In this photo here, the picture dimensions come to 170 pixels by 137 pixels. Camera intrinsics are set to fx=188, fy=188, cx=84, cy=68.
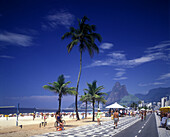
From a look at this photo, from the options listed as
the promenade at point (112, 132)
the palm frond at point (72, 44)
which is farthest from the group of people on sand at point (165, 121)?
the palm frond at point (72, 44)

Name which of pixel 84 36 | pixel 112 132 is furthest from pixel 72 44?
pixel 112 132

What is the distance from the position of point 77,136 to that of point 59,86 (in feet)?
37.1

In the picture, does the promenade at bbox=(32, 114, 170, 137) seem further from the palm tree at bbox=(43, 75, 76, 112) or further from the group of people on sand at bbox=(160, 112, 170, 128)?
the palm tree at bbox=(43, 75, 76, 112)

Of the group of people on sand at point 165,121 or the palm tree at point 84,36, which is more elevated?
the palm tree at point 84,36

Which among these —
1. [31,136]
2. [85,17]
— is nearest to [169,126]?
[31,136]

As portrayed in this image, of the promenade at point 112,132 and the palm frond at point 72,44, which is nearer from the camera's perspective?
the promenade at point 112,132

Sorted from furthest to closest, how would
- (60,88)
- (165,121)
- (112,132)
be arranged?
(60,88), (165,121), (112,132)

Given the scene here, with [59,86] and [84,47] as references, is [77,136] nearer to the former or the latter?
[59,86]

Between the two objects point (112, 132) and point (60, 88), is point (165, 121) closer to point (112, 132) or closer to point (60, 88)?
point (112, 132)

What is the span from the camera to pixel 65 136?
11.7m

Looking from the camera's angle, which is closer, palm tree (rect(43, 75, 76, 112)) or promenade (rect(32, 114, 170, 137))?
promenade (rect(32, 114, 170, 137))

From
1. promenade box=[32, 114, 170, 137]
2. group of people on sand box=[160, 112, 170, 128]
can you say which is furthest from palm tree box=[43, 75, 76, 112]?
group of people on sand box=[160, 112, 170, 128]

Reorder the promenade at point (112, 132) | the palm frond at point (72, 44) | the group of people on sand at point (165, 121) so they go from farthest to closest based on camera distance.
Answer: the palm frond at point (72, 44), the group of people on sand at point (165, 121), the promenade at point (112, 132)

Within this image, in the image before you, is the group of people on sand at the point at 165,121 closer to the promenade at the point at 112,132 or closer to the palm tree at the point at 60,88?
the promenade at the point at 112,132
